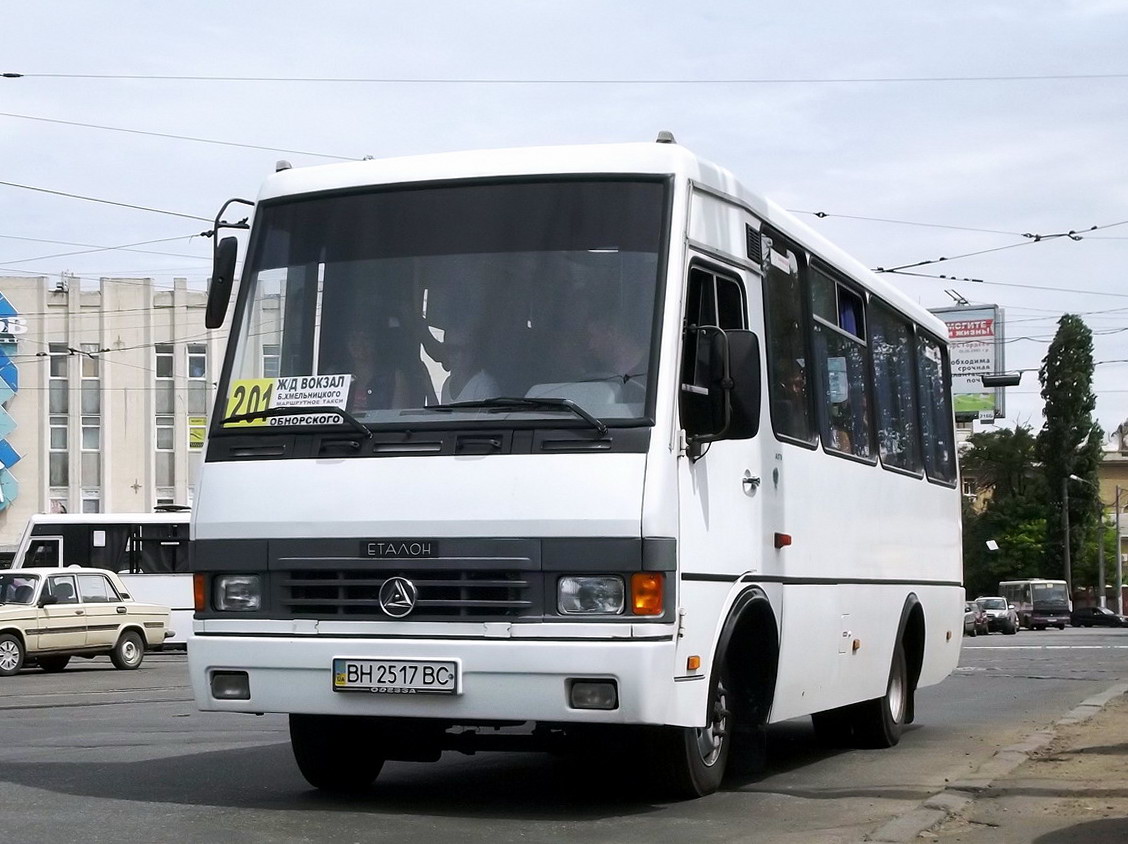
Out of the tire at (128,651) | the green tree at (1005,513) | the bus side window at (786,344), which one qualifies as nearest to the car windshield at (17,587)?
the tire at (128,651)

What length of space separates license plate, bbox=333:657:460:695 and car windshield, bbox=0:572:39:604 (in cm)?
2191

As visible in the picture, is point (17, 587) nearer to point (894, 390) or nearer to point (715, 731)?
point (894, 390)

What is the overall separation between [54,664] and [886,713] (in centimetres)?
2097

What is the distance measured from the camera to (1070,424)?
100875mm

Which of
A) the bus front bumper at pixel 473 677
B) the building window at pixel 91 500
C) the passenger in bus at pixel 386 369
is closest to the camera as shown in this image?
the bus front bumper at pixel 473 677

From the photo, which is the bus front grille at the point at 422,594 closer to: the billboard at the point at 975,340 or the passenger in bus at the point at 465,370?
the passenger in bus at the point at 465,370

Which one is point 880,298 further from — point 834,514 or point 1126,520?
point 1126,520

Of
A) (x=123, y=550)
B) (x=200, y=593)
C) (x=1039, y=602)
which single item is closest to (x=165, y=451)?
(x=123, y=550)

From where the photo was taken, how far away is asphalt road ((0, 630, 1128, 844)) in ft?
26.8

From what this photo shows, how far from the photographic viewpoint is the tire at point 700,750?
28.8ft

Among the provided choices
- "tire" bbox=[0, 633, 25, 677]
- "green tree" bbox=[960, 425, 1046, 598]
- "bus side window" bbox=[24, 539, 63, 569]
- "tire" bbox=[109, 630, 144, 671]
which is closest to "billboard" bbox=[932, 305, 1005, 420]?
"bus side window" bbox=[24, 539, 63, 569]

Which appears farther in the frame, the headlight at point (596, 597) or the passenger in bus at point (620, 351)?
the passenger in bus at point (620, 351)

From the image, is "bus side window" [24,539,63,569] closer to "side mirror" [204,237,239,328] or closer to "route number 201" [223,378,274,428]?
"side mirror" [204,237,239,328]

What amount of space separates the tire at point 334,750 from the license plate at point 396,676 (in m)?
1.01
